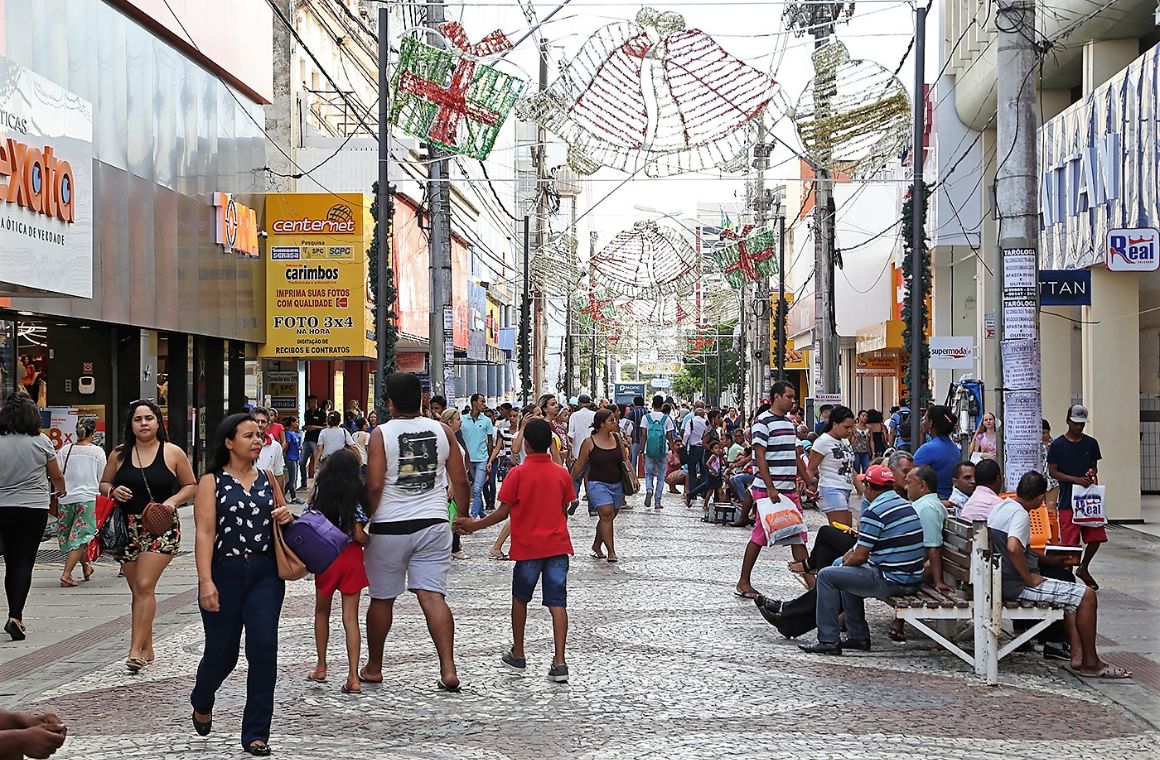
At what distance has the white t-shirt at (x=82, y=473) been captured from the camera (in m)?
13.9

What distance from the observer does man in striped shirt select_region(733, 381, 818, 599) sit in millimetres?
12656

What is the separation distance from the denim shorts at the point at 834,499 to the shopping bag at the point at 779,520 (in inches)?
21.6

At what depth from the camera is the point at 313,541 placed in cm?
777

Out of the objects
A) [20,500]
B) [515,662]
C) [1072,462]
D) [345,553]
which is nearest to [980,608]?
[515,662]

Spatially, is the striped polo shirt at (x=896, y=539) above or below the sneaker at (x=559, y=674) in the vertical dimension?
above

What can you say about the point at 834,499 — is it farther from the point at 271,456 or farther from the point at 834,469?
the point at 271,456

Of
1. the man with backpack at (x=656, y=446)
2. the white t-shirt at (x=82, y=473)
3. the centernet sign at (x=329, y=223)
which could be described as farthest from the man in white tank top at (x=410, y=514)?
the centernet sign at (x=329, y=223)

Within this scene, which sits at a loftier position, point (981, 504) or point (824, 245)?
point (824, 245)

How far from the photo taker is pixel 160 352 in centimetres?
2488

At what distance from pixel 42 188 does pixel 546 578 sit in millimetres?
7922

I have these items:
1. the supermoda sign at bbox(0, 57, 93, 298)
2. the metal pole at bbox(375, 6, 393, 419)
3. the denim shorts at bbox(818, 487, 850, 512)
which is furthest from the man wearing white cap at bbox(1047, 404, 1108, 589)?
→ the metal pole at bbox(375, 6, 393, 419)

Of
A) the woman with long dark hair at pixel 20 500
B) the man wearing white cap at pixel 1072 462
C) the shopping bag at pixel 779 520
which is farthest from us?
the man wearing white cap at pixel 1072 462

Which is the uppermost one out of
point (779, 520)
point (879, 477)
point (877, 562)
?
point (879, 477)

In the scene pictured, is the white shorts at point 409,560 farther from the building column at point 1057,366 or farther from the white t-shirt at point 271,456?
the building column at point 1057,366
